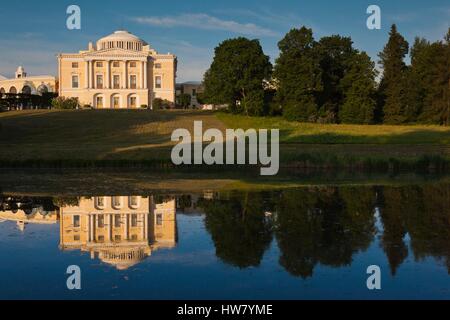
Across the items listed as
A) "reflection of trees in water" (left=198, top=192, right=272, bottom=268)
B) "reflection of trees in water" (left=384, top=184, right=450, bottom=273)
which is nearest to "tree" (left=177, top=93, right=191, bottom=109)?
"reflection of trees in water" (left=384, top=184, right=450, bottom=273)

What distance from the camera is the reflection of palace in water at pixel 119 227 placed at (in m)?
11.1

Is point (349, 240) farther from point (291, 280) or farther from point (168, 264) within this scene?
point (168, 264)

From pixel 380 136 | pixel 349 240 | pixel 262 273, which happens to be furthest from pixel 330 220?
pixel 380 136

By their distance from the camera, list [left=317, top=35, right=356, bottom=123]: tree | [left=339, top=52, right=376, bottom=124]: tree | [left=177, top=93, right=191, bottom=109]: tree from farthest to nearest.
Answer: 1. [left=177, top=93, right=191, bottom=109]: tree
2. [left=317, top=35, right=356, bottom=123]: tree
3. [left=339, top=52, right=376, bottom=124]: tree

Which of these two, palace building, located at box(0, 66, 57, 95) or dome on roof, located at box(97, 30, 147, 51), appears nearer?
dome on roof, located at box(97, 30, 147, 51)

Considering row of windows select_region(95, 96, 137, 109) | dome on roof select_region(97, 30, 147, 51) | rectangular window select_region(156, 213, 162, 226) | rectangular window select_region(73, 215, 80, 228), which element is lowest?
rectangular window select_region(73, 215, 80, 228)

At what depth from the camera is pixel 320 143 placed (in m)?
39.1

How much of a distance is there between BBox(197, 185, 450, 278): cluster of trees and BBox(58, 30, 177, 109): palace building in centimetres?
6764

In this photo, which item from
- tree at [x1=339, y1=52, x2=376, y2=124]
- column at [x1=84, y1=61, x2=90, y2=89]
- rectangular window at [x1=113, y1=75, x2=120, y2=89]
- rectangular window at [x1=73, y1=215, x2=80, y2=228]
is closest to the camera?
rectangular window at [x1=73, y1=215, x2=80, y2=228]

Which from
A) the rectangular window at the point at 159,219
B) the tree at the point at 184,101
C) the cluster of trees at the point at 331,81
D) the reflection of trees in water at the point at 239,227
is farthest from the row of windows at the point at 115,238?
the tree at the point at 184,101

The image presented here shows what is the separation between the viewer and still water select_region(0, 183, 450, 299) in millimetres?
8672

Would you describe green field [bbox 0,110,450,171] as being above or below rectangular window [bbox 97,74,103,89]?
below

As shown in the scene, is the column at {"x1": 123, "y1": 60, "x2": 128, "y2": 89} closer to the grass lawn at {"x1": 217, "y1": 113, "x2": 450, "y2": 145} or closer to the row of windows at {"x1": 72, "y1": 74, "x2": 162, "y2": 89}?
the row of windows at {"x1": 72, "y1": 74, "x2": 162, "y2": 89}
